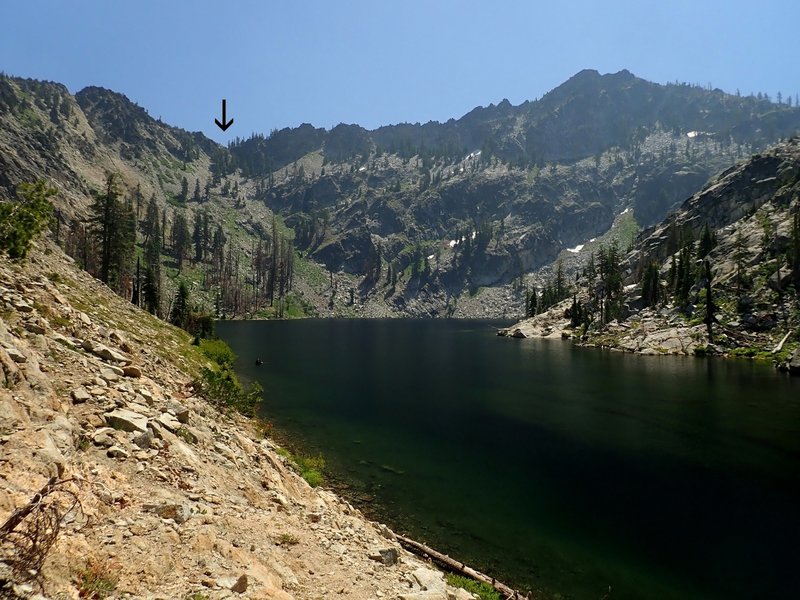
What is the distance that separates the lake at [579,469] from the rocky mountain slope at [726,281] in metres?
33.7

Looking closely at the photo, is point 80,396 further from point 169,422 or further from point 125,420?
point 169,422

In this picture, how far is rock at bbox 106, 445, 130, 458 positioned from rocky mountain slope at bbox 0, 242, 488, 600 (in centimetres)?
4

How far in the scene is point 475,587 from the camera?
19.2 metres

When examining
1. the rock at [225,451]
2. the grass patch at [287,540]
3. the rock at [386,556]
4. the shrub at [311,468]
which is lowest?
the shrub at [311,468]

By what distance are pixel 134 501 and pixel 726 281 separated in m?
149

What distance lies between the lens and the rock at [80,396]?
46.0 ft

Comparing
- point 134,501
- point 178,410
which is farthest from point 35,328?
point 134,501

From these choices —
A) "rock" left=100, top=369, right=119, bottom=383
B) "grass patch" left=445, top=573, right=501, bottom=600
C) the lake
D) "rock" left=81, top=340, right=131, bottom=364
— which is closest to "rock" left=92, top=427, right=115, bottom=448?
"rock" left=100, top=369, right=119, bottom=383

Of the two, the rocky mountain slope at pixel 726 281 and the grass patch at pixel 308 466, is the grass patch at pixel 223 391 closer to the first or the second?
the grass patch at pixel 308 466

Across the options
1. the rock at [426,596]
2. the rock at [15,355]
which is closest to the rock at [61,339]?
the rock at [15,355]

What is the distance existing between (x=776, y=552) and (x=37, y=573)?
32624 mm

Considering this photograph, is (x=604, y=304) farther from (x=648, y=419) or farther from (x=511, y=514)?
(x=511, y=514)

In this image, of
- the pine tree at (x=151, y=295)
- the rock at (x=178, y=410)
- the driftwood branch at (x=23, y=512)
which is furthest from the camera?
the pine tree at (x=151, y=295)

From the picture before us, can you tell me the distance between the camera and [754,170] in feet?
573
